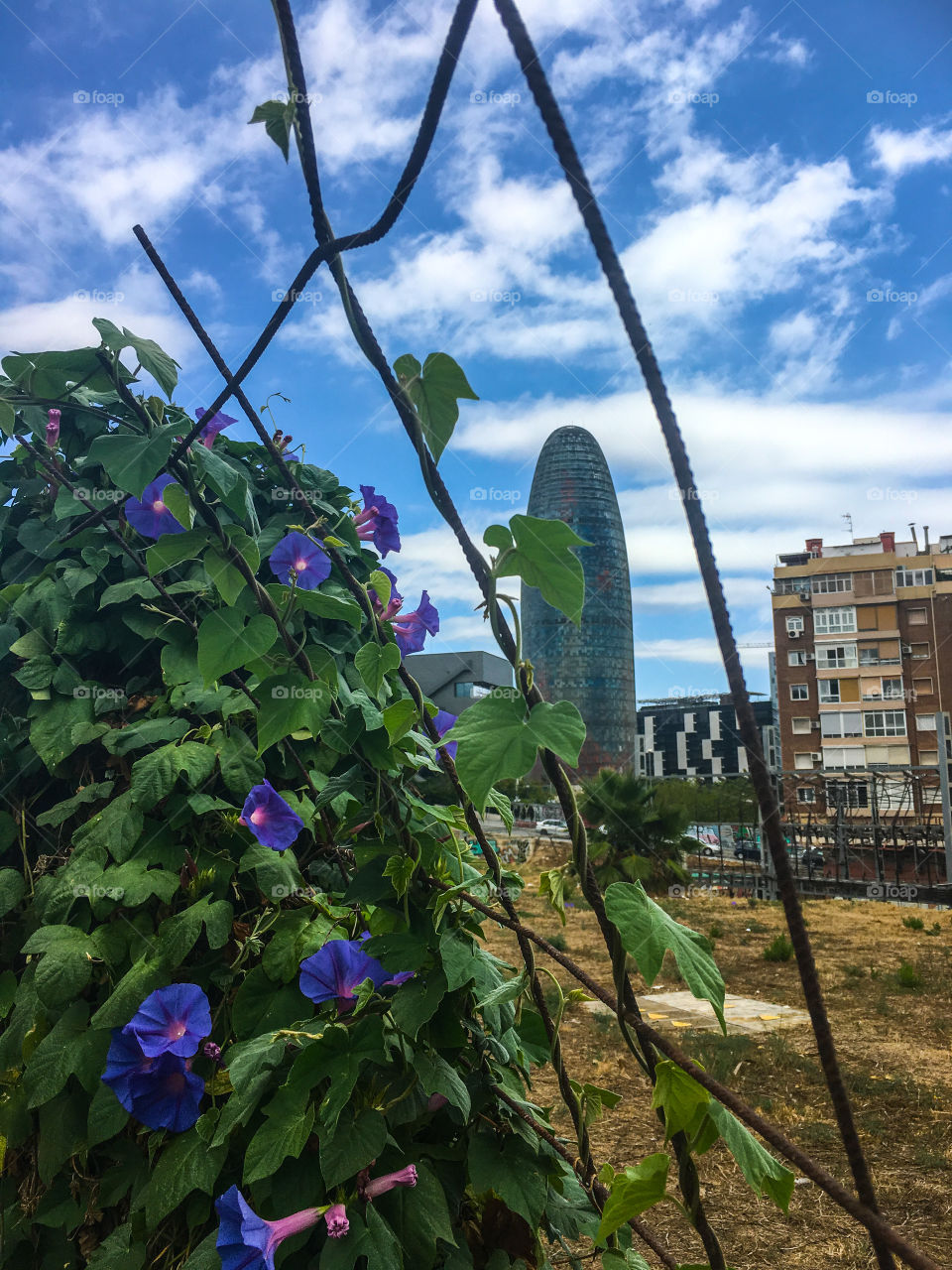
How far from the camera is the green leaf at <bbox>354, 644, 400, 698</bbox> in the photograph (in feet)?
2.77

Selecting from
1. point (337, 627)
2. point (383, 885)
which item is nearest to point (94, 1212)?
point (383, 885)

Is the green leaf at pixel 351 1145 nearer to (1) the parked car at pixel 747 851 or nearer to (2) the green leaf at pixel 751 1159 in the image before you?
(2) the green leaf at pixel 751 1159

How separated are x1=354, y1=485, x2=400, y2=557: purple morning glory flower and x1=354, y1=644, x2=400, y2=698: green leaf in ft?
2.20

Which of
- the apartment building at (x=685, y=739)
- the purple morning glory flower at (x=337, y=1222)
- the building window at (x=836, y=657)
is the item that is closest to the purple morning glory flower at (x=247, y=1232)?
the purple morning glory flower at (x=337, y=1222)

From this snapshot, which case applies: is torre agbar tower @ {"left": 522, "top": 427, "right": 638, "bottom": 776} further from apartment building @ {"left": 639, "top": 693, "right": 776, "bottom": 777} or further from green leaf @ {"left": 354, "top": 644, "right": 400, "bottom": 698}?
green leaf @ {"left": 354, "top": 644, "right": 400, "bottom": 698}

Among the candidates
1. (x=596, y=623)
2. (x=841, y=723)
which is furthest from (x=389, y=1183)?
(x=596, y=623)

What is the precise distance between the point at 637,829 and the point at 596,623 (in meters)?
49.6

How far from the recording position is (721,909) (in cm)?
1021

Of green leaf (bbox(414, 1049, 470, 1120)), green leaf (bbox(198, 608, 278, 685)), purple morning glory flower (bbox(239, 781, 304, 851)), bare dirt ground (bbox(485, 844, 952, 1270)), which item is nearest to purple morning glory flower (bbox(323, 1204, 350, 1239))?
green leaf (bbox(414, 1049, 470, 1120))

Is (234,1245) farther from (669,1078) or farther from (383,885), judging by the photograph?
(669,1078)

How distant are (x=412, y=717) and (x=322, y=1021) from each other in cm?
37

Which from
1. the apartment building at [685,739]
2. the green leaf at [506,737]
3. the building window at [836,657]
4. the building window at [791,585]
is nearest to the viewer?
the green leaf at [506,737]

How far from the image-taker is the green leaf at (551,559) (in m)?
0.56

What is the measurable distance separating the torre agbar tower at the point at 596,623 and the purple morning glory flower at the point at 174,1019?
5430 cm
